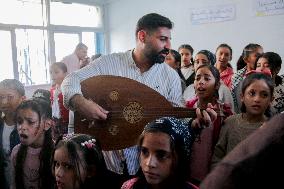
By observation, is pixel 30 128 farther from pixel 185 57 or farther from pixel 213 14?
pixel 213 14

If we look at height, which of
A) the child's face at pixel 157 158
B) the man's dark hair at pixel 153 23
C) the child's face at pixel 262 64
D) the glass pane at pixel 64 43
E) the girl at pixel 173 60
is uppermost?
the glass pane at pixel 64 43

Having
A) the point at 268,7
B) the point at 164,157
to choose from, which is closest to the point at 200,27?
the point at 268,7

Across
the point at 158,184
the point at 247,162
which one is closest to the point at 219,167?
the point at 247,162

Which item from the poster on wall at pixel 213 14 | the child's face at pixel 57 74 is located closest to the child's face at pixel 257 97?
the child's face at pixel 57 74

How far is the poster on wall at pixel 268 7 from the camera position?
6.61 m

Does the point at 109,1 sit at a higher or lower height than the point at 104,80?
higher

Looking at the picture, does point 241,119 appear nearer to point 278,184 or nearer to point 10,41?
point 278,184

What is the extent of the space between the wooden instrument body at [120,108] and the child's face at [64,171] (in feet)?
1.20

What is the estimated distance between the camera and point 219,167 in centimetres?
46

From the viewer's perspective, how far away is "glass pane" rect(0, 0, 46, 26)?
7410 millimetres

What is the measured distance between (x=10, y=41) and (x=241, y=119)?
6.58m

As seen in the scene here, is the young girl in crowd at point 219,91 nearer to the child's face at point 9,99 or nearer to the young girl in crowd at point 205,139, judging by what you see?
the young girl in crowd at point 205,139

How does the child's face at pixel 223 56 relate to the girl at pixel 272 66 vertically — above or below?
above

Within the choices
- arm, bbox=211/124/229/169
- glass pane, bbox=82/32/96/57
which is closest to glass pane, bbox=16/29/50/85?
glass pane, bbox=82/32/96/57
